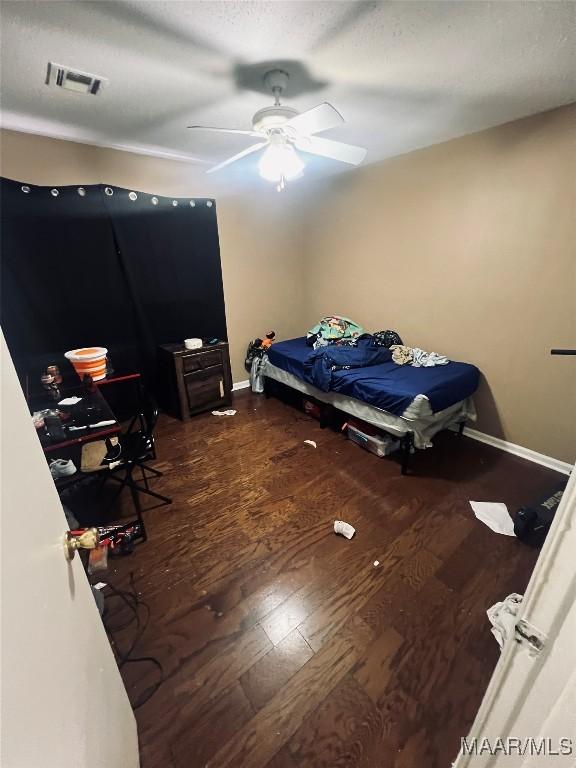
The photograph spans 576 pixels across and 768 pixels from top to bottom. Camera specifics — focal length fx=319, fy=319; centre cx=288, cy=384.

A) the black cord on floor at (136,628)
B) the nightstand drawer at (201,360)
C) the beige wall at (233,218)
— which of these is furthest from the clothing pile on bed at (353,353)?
the black cord on floor at (136,628)

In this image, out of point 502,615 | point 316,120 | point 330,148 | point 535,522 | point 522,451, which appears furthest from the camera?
point 522,451

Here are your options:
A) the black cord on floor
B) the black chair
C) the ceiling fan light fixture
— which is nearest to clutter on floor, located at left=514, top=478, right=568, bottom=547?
the black cord on floor

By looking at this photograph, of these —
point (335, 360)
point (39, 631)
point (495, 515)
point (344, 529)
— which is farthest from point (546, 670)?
point (335, 360)

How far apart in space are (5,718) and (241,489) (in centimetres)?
189

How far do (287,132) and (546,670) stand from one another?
84.6 inches

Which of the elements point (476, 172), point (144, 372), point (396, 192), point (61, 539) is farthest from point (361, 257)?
point (61, 539)

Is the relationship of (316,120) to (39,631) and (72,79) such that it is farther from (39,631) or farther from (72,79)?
(39,631)

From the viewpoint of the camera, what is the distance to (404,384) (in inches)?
93.4

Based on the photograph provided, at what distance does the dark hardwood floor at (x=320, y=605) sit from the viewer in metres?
1.09

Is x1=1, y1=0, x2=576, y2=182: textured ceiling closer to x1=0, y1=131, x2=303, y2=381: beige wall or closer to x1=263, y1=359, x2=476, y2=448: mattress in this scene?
x1=0, y1=131, x2=303, y2=381: beige wall

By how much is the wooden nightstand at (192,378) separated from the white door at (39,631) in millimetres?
2404

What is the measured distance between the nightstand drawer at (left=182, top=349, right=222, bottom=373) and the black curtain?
0.39 meters

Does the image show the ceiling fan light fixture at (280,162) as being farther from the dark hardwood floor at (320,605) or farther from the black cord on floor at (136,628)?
the black cord on floor at (136,628)

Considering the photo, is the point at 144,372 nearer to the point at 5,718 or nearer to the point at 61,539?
the point at 61,539
